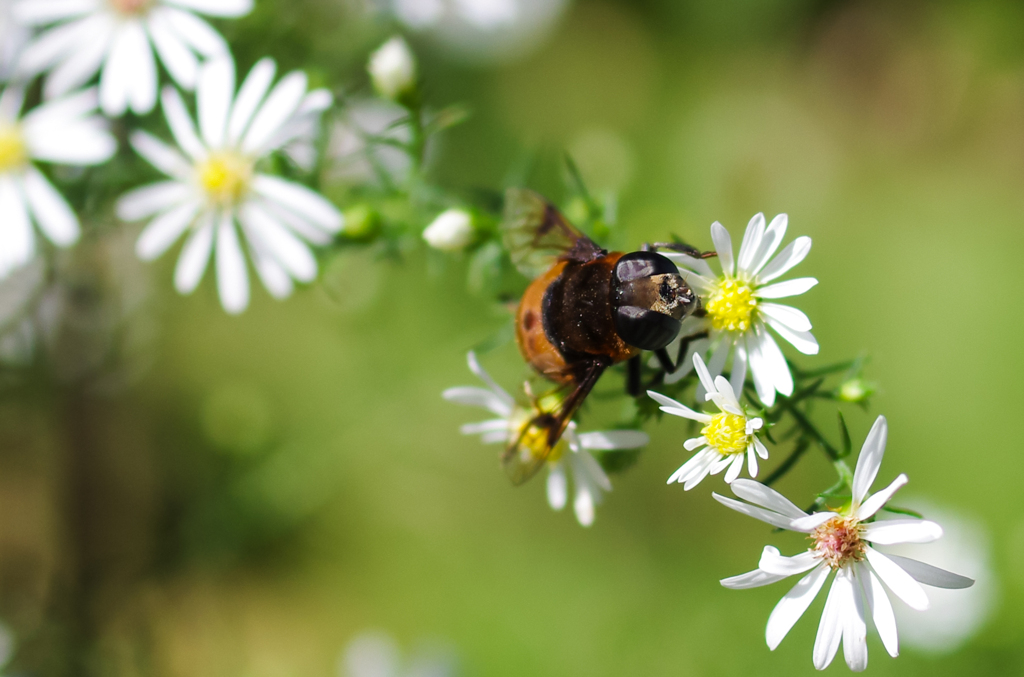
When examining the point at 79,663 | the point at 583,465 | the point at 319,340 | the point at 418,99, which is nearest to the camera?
the point at 583,465

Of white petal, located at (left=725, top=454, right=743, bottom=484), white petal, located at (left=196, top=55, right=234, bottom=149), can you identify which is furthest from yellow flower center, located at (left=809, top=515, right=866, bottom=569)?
white petal, located at (left=196, top=55, right=234, bottom=149)

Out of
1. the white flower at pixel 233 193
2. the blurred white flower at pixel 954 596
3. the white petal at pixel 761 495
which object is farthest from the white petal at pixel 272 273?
the blurred white flower at pixel 954 596

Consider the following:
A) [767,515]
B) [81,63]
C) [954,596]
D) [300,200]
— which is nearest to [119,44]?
[81,63]

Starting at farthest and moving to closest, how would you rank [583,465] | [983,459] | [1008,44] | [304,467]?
[1008,44]
[983,459]
[304,467]
[583,465]

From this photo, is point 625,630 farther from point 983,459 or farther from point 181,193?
point 181,193

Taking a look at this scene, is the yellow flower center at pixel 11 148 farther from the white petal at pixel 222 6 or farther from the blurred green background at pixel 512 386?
the blurred green background at pixel 512 386

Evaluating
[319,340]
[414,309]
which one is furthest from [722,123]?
[319,340]

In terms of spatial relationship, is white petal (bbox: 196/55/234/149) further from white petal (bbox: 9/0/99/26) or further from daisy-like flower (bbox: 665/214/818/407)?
daisy-like flower (bbox: 665/214/818/407)
